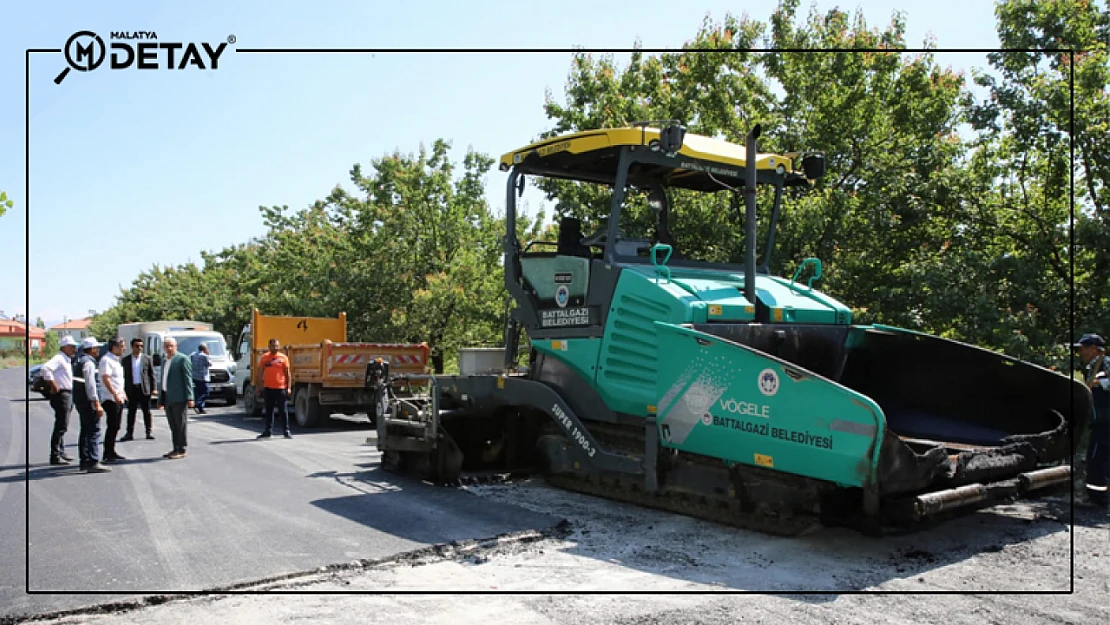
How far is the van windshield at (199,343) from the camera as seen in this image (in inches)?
931

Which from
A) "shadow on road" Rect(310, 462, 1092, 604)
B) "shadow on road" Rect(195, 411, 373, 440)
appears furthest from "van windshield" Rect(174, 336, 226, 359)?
"shadow on road" Rect(310, 462, 1092, 604)

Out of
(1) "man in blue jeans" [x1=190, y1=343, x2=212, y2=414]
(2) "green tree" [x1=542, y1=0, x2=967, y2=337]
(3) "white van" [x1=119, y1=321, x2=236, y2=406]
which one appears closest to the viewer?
(2) "green tree" [x1=542, y1=0, x2=967, y2=337]

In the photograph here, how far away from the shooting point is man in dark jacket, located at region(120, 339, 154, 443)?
13.4 metres

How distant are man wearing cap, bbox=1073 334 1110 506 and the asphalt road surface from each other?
Result: 4712 mm

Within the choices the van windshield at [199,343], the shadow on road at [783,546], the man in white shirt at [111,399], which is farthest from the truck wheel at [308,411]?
the van windshield at [199,343]

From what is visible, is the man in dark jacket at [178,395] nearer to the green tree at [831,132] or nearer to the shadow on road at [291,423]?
the shadow on road at [291,423]

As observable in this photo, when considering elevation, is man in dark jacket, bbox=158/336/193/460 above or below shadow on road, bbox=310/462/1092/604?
above

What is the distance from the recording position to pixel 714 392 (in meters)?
6.18

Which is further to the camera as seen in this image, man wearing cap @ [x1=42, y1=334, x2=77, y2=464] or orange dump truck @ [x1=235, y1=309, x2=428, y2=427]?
orange dump truck @ [x1=235, y1=309, x2=428, y2=427]

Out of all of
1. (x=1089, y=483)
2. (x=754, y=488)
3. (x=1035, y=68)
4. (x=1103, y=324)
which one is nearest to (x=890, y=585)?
(x=754, y=488)

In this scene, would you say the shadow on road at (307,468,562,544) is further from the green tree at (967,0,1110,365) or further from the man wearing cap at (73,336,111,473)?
the green tree at (967,0,1110,365)

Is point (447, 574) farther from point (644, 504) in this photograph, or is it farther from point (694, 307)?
point (694, 307)

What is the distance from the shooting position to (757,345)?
6.91 meters

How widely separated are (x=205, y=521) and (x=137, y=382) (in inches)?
294
